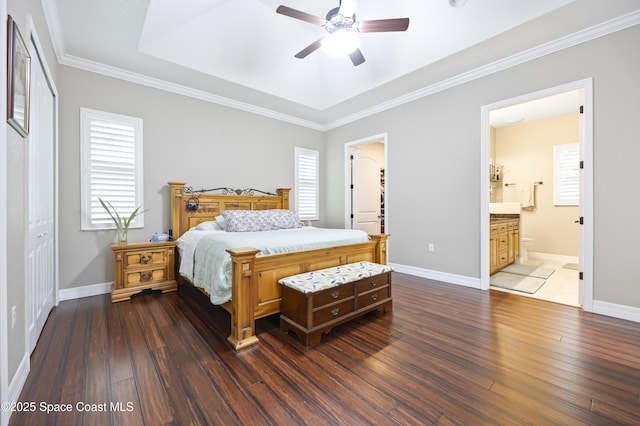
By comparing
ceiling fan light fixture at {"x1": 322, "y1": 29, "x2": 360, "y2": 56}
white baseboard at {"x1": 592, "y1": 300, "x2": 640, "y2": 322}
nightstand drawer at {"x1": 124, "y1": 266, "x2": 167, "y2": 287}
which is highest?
ceiling fan light fixture at {"x1": 322, "y1": 29, "x2": 360, "y2": 56}

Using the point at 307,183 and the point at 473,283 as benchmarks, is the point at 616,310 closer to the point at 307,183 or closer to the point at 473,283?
the point at 473,283

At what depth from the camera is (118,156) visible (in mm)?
3586

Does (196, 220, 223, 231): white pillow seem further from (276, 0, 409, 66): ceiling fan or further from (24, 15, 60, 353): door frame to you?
(276, 0, 409, 66): ceiling fan

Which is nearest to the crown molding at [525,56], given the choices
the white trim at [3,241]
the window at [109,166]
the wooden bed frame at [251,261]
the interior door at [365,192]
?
the interior door at [365,192]

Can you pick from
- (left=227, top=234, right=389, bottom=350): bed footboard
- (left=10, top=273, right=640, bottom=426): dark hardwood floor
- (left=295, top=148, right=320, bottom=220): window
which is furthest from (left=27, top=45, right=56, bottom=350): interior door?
(left=295, top=148, right=320, bottom=220): window

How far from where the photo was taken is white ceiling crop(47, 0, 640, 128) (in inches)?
105

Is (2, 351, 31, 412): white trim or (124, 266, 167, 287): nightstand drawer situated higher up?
(124, 266, 167, 287): nightstand drawer

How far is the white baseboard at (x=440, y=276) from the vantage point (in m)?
3.75

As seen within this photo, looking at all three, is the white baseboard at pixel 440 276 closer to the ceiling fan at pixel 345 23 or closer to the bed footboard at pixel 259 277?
the bed footboard at pixel 259 277

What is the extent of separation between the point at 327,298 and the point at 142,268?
100 inches

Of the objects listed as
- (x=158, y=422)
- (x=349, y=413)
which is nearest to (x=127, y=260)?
(x=158, y=422)

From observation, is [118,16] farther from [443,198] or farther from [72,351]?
[443,198]

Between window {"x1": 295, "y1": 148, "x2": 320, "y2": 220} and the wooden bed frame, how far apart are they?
1.53m

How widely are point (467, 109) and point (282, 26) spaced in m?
2.77
